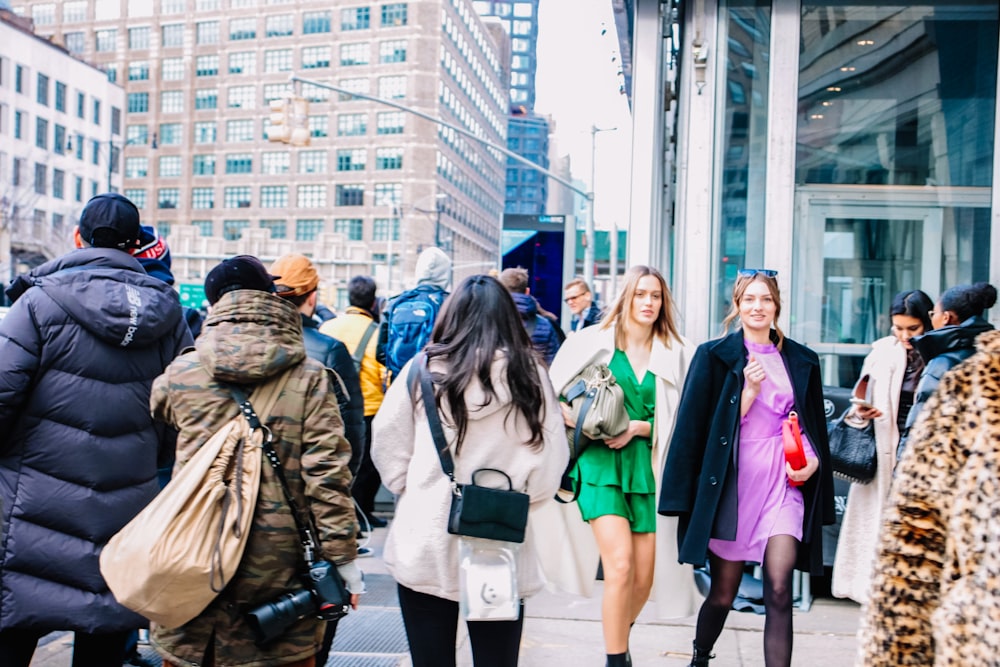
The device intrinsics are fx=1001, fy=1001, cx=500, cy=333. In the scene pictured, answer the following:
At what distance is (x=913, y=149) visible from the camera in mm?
8266

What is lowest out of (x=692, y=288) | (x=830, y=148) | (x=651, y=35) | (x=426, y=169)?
(x=692, y=288)

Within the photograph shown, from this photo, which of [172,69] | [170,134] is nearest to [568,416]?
[170,134]

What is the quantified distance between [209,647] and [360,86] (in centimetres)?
10530

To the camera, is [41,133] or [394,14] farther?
[394,14]

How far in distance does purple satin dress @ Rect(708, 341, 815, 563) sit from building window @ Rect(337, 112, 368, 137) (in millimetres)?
101178

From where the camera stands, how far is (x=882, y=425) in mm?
5848

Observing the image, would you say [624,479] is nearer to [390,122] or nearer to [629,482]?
[629,482]

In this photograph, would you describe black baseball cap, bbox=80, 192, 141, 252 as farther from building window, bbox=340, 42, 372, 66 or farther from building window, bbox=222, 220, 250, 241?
building window, bbox=340, 42, 372, 66

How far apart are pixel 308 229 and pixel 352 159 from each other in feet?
28.1

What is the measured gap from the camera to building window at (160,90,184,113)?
10766 centimetres

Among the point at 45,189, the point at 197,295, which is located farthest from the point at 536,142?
the point at 197,295

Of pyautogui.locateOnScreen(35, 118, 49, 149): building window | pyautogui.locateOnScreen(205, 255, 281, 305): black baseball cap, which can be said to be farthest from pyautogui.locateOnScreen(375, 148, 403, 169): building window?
pyautogui.locateOnScreen(205, 255, 281, 305): black baseball cap

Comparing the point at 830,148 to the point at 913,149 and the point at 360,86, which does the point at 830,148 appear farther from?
the point at 360,86

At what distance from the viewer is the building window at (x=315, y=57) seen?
105 m
